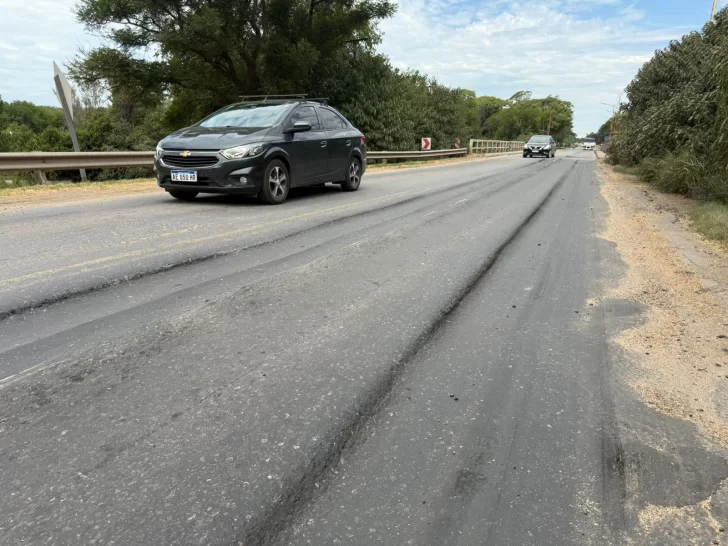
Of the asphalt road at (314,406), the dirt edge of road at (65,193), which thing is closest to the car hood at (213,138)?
the dirt edge of road at (65,193)

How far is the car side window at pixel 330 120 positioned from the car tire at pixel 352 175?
756 mm

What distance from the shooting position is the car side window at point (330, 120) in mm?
9453

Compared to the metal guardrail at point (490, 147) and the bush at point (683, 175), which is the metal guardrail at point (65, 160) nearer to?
the bush at point (683, 175)

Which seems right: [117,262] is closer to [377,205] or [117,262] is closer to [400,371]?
[400,371]

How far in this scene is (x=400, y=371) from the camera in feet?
8.71

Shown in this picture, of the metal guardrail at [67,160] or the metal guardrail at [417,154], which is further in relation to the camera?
the metal guardrail at [417,154]

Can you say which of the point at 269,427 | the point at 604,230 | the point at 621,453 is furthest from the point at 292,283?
the point at 604,230

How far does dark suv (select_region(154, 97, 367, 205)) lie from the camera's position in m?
7.30

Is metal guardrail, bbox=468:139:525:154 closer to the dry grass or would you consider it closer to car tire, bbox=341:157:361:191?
car tire, bbox=341:157:361:191

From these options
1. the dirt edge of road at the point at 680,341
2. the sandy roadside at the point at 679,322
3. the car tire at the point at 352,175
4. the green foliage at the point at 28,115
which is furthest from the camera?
the green foliage at the point at 28,115

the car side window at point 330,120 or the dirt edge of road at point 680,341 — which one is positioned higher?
the car side window at point 330,120

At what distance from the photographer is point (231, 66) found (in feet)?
78.0

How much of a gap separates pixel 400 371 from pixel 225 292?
1690 millimetres

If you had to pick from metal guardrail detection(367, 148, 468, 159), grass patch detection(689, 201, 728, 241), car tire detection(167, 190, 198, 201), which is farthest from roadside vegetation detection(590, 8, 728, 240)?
metal guardrail detection(367, 148, 468, 159)
